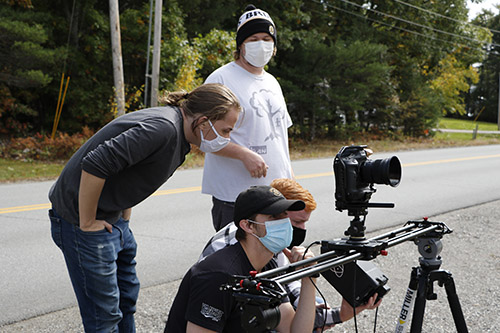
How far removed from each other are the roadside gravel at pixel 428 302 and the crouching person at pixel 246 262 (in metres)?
1.57

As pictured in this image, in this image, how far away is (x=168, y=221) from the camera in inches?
288

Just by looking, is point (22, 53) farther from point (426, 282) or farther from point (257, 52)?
point (426, 282)

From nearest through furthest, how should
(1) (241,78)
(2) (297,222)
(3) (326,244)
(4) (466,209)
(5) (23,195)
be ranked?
(3) (326,244)
(2) (297,222)
(1) (241,78)
(4) (466,209)
(5) (23,195)

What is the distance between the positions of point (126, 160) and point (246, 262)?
0.69 meters

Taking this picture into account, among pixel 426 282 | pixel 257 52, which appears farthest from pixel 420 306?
pixel 257 52

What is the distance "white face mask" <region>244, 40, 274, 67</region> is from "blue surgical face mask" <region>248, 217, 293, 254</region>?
1.50 m

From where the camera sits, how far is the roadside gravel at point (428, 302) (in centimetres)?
385

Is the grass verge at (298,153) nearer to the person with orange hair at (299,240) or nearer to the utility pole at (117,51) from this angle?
the utility pole at (117,51)

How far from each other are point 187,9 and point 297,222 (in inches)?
756

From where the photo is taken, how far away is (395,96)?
24578mm

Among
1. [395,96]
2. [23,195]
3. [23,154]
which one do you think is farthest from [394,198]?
[395,96]

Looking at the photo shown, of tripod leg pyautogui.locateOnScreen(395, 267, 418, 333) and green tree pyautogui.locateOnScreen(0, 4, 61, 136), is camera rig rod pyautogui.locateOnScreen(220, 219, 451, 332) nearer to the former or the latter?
tripod leg pyautogui.locateOnScreen(395, 267, 418, 333)

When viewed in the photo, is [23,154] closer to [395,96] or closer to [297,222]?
[297,222]

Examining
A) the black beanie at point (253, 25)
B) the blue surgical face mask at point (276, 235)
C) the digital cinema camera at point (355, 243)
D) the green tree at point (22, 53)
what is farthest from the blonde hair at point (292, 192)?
the green tree at point (22, 53)
